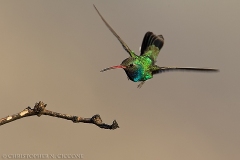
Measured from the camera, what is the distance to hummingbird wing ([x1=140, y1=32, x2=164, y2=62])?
32119 millimetres

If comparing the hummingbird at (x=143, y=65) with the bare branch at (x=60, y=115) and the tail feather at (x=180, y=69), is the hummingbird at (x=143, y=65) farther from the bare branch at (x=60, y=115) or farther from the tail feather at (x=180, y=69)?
the bare branch at (x=60, y=115)

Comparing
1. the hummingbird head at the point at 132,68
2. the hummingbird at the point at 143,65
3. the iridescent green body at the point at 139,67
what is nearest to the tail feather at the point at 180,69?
the hummingbird at the point at 143,65

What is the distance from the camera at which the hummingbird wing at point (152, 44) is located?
32.1 meters

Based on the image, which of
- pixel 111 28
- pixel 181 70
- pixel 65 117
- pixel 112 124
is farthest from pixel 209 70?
pixel 111 28

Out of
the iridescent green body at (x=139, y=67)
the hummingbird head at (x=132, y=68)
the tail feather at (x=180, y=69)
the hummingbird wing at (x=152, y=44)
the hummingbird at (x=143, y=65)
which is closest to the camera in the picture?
the tail feather at (x=180, y=69)

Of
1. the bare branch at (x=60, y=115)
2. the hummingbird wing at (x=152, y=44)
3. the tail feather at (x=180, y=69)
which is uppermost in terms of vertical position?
the hummingbird wing at (x=152, y=44)

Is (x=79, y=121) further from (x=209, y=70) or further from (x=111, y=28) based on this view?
(x=111, y=28)

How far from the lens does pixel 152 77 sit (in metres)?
26.6

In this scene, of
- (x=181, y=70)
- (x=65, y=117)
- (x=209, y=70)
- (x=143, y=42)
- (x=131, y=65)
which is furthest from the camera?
(x=143, y=42)

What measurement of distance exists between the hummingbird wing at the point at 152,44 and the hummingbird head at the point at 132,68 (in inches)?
250

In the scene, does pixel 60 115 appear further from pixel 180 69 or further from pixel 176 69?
pixel 176 69

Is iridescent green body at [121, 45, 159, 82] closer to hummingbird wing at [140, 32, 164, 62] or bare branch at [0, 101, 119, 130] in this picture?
hummingbird wing at [140, 32, 164, 62]

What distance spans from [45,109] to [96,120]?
1917mm

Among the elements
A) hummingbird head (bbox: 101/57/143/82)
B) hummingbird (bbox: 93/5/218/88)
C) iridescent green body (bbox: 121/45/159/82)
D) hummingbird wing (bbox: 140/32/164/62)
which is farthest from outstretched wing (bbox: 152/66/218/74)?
hummingbird wing (bbox: 140/32/164/62)
